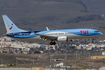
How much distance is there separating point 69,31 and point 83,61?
42449 mm

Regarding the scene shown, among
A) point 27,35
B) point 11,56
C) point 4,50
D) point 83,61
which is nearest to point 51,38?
point 27,35

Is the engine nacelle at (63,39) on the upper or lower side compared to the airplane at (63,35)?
lower

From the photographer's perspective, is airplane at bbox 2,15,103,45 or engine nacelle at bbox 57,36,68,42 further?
engine nacelle at bbox 57,36,68,42

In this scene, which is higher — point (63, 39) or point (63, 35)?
point (63, 35)

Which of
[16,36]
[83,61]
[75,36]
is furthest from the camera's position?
[83,61]

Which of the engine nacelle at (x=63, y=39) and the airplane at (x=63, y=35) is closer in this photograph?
the airplane at (x=63, y=35)

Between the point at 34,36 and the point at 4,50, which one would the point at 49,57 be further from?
the point at 34,36

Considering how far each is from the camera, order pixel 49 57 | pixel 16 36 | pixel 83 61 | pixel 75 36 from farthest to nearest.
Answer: pixel 49 57 < pixel 83 61 < pixel 16 36 < pixel 75 36

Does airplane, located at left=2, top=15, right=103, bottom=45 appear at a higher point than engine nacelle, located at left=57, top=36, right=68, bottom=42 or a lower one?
higher

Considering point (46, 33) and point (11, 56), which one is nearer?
point (46, 33)

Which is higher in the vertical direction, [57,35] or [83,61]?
[57,35]

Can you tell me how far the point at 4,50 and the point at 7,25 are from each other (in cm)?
6172

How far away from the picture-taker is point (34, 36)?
79.6 metres

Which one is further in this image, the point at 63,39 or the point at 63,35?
the point at 63,35
